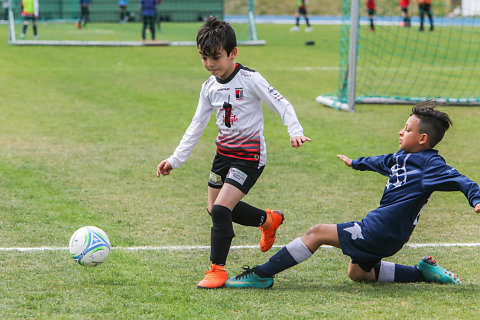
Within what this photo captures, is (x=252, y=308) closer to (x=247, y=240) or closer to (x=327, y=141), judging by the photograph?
(x=247, y=240)

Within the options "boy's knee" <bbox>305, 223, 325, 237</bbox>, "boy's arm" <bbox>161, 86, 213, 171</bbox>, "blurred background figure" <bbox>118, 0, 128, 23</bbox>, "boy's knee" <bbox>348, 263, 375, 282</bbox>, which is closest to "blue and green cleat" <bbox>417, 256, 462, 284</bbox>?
"boy's knee" <bbox>348, 263, 375, 282</bbox>

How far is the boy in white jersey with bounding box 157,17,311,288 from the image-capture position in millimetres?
4680

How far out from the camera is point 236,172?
4.81 m

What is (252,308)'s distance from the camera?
417 cm

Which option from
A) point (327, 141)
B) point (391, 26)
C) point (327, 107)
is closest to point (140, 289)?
point (327, 141)

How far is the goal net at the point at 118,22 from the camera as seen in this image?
24406 millimetres

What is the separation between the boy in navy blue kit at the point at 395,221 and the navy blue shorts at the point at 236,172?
0.58 meters

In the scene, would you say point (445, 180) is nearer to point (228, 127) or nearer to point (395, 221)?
point (395, 221)

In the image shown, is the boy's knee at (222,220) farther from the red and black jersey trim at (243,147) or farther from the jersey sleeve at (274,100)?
the jersey sleeve at (274,100)

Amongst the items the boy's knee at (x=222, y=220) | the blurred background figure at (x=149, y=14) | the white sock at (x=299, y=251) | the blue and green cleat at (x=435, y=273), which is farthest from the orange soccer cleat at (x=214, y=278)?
the blurred background figure at (x=149, y=14)

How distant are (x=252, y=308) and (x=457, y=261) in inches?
73.5

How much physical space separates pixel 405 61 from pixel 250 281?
15.6 metres

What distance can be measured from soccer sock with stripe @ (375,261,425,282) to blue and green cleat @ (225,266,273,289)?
2.54ft

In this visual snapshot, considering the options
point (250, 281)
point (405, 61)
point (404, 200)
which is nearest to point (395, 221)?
point (404, 200)
